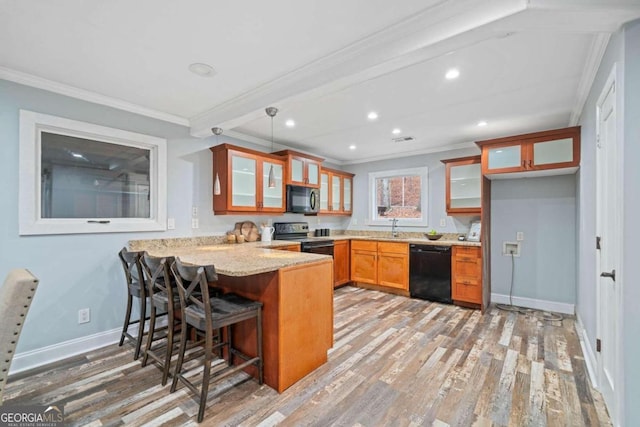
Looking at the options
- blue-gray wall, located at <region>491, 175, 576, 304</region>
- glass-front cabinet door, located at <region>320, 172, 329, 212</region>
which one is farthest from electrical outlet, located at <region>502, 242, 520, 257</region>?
glass-front cabinet door, located at <region>320, 172, 329, 212</region>

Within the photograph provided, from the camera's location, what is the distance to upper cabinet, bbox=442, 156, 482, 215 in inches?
168

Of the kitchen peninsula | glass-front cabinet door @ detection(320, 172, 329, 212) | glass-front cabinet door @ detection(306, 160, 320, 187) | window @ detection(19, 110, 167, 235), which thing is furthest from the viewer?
glass-front cabinet door @ detection(320, 172, 329, 212)

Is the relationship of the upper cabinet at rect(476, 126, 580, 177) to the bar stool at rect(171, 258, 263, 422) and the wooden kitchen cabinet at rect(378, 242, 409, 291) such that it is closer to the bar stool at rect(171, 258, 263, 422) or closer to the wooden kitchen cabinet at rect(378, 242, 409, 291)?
the wooden kitchen cabinet at rect(378, 242, 409, 291)

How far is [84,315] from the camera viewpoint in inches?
109

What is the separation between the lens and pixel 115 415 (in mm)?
1853

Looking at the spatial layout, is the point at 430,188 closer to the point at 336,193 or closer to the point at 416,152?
the point at 416,152

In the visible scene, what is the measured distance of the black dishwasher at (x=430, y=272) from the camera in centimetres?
417

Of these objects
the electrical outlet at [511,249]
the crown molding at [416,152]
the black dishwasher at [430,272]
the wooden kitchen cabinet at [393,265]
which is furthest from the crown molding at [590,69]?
the wooden kitchen cabinet at [393,265]

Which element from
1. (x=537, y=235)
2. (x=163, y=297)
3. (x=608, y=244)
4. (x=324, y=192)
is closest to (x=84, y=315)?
(x=163, y=297)

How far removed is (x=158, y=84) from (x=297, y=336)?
2477mm

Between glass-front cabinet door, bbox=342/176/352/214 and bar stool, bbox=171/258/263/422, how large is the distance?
3745 millimetres

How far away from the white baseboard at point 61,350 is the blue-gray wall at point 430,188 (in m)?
4.26

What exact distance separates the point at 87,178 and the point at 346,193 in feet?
13.4

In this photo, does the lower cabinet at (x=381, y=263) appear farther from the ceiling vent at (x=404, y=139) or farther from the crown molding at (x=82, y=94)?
the crown molding at (x=82, y=94)
